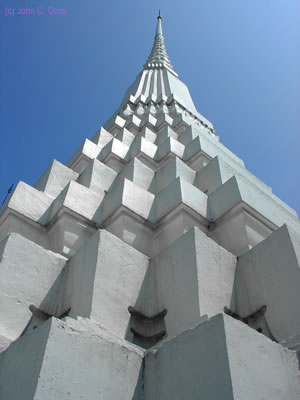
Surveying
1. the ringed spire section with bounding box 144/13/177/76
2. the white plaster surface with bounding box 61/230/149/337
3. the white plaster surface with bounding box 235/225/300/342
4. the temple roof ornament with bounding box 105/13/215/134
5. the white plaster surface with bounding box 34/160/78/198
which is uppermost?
the ringed spire section with bounding box 144/13/177/76

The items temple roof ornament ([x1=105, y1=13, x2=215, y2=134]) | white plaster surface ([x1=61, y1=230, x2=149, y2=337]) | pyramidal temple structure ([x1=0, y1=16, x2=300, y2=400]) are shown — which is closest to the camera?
pyramidal temple structure ([x1=0, y1=16, x2=300, y2=400])

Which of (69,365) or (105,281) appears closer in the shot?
(69,365)

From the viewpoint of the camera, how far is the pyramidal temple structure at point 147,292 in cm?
350

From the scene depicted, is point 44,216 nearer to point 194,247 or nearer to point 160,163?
point 194,247

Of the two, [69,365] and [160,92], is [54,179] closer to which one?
[69,365]

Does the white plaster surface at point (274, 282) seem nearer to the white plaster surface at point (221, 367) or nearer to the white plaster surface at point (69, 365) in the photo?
the white plaster surface at point (221, 367)

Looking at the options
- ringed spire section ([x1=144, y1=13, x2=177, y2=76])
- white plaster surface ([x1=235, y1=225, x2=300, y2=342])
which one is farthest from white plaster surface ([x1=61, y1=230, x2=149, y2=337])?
ringed spire section ([x1=144, y1=13, x2=177, y2=76])

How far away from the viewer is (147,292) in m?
5.64

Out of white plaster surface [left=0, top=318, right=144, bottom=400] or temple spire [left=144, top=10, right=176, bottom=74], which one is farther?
temple spire [left=144, top=10, right=176, bottom=74]

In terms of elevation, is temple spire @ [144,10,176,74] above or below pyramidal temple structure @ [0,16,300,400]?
above

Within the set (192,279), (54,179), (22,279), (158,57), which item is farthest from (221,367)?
(158,57)

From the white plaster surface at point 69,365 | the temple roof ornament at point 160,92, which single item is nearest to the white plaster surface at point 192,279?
the white plaster surface at point 69,365

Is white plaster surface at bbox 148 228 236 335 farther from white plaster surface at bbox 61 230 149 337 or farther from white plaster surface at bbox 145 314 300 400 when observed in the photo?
white plaster surface at bbox 145 314 300 400

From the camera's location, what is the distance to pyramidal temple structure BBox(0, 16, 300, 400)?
11.5ft
